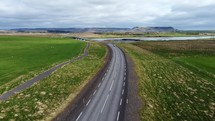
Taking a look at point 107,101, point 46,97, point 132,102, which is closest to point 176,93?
point 132,102

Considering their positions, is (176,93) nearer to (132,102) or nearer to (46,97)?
(132,102)

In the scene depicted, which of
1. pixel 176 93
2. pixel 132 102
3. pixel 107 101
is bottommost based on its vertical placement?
pixel 176 93

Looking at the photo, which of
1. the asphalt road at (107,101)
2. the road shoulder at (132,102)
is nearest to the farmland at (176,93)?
the road shoulder at (132,102)

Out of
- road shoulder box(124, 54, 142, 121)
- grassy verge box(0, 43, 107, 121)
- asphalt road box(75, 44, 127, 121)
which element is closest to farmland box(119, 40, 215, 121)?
road shoulder box(124, 54, 142, 121)

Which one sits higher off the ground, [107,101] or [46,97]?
[107,101]

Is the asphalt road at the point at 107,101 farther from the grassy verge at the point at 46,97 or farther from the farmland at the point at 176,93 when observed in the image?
the grassy verge at the point at 46,97

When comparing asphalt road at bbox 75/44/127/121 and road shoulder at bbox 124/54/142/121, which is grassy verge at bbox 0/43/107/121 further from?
road shoulder at bbox 124/54/142/121
